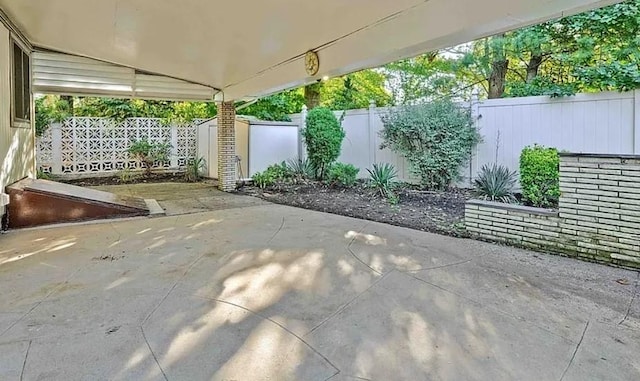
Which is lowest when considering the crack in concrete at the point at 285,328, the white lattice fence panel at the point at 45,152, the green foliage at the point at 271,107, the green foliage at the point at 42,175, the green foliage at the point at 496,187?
the crack in concrete at the point at 285,328

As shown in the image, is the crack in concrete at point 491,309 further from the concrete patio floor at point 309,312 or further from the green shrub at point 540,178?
the green shrub at point 540,178

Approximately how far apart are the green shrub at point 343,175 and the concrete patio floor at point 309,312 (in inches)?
177

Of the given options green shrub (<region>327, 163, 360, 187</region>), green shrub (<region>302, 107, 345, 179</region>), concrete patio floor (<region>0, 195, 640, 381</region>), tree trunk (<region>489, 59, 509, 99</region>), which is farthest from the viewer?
tree trunk (<region>489, 59, 509, 99</region>)

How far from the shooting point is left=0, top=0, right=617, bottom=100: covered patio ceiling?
354 cm

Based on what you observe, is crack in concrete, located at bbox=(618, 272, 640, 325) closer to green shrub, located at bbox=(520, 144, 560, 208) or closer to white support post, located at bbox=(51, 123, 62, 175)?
green shrub, located at bbox=(520, 144, 560, 208)

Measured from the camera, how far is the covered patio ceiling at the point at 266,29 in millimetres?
3539

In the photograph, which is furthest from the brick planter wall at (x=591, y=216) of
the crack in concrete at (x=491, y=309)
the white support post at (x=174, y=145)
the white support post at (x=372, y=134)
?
the white support post at (x=174, y=145)

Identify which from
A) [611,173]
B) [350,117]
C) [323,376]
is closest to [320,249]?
[323,376]

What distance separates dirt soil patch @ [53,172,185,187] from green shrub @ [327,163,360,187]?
4783 mm

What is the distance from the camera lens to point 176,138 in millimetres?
12555

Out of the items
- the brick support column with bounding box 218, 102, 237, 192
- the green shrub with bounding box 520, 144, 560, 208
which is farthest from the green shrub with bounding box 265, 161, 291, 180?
the green shrub with bounding box 520, 144, 560, 208

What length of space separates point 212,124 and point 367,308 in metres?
9.90

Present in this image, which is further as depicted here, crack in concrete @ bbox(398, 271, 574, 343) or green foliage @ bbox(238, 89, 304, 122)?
green foliage @ bbox(238, 89, 304, 122)

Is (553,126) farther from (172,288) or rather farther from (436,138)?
(172,288)
